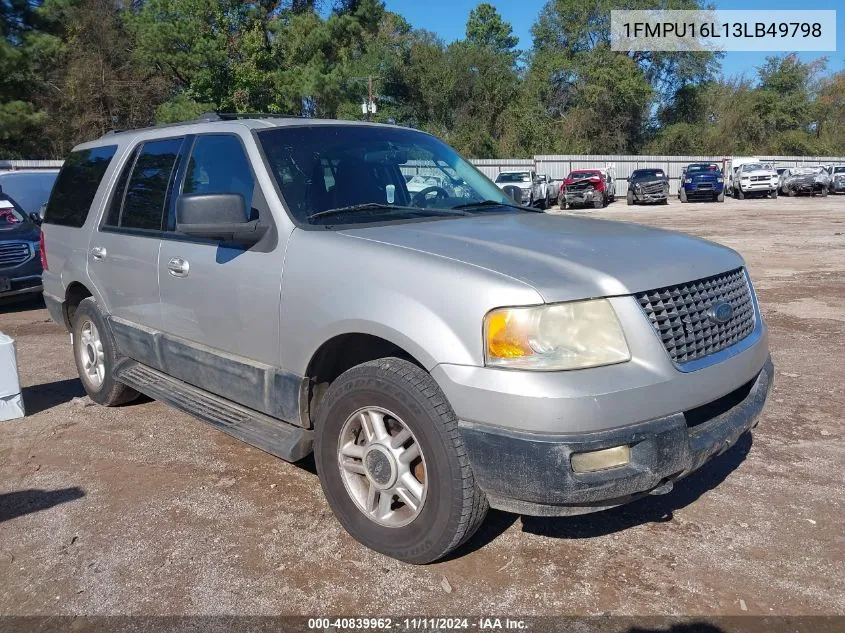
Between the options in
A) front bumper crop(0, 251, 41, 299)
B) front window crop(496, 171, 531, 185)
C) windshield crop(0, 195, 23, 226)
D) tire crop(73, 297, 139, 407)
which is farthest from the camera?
front window crop(496, 171, 531, 185)

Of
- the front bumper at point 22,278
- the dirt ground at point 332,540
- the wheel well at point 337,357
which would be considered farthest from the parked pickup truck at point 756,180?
the wheel well at point 337,357

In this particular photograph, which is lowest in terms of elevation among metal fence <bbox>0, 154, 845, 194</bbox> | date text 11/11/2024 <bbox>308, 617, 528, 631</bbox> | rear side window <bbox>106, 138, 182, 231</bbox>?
date text 11/11/2024 <bbox>308, 617, 528, 631</bbox>

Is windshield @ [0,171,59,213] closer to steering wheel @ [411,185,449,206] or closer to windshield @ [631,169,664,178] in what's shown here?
steering wheel @ [411,185,449,206]

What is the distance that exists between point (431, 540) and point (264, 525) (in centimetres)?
101

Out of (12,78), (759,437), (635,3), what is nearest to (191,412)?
(759,437)

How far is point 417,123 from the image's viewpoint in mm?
54000

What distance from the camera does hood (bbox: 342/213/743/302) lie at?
2779 mm

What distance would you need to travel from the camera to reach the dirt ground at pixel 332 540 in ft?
9.62

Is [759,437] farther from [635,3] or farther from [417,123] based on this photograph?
[635,3]

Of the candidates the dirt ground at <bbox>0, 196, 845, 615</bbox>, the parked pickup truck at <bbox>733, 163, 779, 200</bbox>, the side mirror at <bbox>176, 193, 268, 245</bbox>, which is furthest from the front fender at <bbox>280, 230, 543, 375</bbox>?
the parked pickup truck at <bbox>733, 163, 779, 200</bbox>

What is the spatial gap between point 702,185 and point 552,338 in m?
35.2

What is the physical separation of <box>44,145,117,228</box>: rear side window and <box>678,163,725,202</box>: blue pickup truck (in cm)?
3349

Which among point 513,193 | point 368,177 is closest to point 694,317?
point 368,177

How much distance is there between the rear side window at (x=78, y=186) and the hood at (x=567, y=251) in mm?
2799
